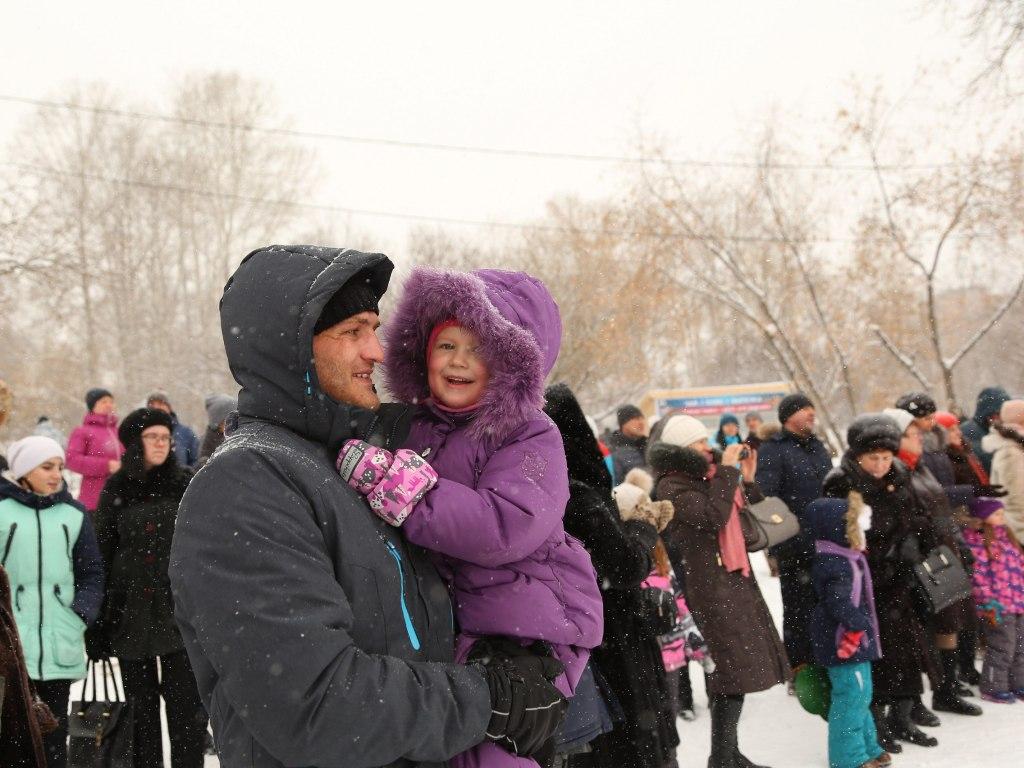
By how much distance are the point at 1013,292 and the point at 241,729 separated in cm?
1750

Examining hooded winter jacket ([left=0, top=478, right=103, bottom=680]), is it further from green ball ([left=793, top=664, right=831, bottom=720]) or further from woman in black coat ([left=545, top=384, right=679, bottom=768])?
green ball ([left=793, top=664, right=831, bottom=720])

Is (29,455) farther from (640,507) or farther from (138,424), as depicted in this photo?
(640,507)

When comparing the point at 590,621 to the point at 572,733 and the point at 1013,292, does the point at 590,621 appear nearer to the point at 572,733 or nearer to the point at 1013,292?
the point at 572,733

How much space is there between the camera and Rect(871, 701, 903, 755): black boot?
19.5ft

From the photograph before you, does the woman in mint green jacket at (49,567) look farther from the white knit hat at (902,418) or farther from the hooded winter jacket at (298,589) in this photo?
the white knit hat at (902,418)

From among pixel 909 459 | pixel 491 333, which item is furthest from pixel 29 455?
pixel 909 459

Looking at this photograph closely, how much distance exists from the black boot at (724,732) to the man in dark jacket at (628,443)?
4.10 metres

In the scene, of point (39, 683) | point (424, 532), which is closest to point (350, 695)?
point (424, 532)

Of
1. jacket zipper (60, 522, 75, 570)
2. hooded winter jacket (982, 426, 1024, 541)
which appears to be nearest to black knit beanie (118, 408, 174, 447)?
jacket zipper (60, 522, 75, 570)

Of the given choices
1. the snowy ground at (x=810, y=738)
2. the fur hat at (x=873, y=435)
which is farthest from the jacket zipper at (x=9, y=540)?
the fur hat at (x=873, y=435)

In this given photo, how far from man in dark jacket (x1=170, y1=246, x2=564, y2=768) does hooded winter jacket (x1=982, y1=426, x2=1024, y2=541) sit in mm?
6705

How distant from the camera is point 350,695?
163 cm

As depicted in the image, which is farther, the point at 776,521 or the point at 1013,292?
the point at 1013,292

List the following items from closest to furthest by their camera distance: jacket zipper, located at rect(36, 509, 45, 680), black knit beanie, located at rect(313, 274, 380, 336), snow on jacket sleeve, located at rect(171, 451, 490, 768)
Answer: snow on jacket sleeve, located at rect(171, 451, 490, 768), black knit beanie, located at rect(313, 274, 380, 336), jacket zipper, located at rect(36, 509, 45, 680)
